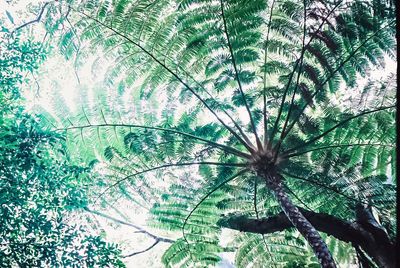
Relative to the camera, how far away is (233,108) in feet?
11.8

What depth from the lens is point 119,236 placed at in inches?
223

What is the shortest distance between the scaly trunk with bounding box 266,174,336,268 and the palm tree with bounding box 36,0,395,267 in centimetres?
8

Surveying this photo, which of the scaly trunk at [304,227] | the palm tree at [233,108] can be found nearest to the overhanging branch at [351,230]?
the palm tree at [233,108]

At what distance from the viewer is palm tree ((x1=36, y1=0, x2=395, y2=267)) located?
121 inches

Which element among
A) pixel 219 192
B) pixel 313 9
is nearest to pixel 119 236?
pixel 219 192

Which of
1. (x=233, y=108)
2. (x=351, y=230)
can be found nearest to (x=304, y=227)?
(x=351, y=230)

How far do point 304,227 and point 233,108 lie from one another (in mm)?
1563

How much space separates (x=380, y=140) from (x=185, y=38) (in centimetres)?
223

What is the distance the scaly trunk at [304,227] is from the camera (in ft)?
7.22

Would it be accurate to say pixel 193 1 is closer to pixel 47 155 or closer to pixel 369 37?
pixel 369 37

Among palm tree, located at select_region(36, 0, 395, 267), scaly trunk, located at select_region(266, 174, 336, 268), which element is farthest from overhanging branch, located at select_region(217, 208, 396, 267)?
scaly trunk, located at select_region(266, 174, 336, 268)

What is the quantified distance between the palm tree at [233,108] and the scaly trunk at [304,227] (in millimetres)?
78

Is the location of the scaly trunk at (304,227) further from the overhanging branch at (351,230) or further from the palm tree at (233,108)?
the overhanging branch at (351,230)

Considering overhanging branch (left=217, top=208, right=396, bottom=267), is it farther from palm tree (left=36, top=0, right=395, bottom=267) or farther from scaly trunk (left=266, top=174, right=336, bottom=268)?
scaly trunk (left=266, top=174, right=336, bottom=268)
